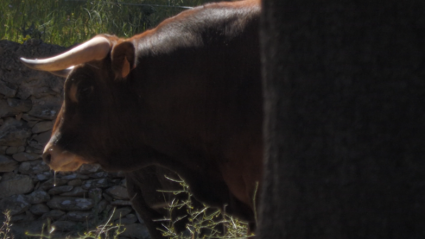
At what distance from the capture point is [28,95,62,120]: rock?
692 centimetres

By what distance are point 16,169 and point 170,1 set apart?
3.83 metres

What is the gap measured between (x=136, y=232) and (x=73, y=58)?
406 centimetres

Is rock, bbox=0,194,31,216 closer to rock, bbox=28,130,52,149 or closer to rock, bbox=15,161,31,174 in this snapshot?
rock, bbox=15,161,31,174

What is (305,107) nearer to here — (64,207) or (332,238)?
(332,238)

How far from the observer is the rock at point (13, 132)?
688 centimetres

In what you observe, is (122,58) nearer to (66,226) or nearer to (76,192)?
(76,192)

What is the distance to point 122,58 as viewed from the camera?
354 cm

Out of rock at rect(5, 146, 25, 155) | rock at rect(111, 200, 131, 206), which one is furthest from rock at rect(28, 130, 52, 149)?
rock at rect(111, 200, 131, 206)

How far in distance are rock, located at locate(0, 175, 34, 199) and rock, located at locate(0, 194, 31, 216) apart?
6 centimetres

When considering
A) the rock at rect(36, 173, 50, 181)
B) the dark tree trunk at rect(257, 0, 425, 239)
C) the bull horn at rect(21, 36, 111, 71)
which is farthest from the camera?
the rock at rect(36, 173, 50, 181)

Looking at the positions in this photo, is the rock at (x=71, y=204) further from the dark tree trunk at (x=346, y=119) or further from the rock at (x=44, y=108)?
the dark tree trunk at (x=346, y=119)

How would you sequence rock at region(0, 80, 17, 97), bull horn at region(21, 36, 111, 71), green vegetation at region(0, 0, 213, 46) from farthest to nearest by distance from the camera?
green vegetation at region(0, 0, 213, 46)
rock at region(0, 80, 17, 97)
bull horn at region(21, 36, 111, 71)

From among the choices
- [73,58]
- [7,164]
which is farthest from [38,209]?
[73,58]

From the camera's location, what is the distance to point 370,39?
1433 mm
